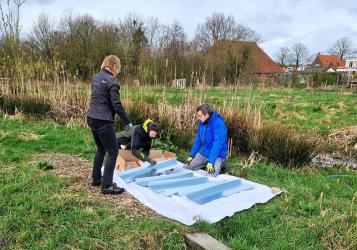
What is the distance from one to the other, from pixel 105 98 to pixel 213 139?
2117mm

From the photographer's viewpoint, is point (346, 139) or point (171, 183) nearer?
point (171, 183)

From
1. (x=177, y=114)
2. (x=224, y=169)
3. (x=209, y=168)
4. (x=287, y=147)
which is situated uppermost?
(x=177, y=114)

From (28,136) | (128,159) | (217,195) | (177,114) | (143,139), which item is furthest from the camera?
(177,114)

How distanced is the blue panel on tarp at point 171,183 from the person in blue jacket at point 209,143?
1.61 ft

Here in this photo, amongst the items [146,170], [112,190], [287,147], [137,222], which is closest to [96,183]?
[112,190]

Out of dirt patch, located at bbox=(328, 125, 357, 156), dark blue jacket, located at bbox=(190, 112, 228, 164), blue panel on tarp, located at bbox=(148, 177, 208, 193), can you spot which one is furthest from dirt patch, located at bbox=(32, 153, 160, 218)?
dirt patch, located at bbox=(328, 125, 357, 156)

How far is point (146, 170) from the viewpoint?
5.09m

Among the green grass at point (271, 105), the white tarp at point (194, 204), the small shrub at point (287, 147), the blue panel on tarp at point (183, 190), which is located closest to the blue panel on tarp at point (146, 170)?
the white tarp at point (194, 204)

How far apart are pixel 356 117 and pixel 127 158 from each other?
30.2 feet

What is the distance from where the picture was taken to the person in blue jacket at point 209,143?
5.36 metres

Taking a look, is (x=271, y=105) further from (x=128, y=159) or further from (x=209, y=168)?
(x=128, y=159)

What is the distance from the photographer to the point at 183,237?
331 centimetres

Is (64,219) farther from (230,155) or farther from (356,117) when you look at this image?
(356,117)

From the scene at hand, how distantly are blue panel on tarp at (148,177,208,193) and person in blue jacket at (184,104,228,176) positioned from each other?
1.61 feet
